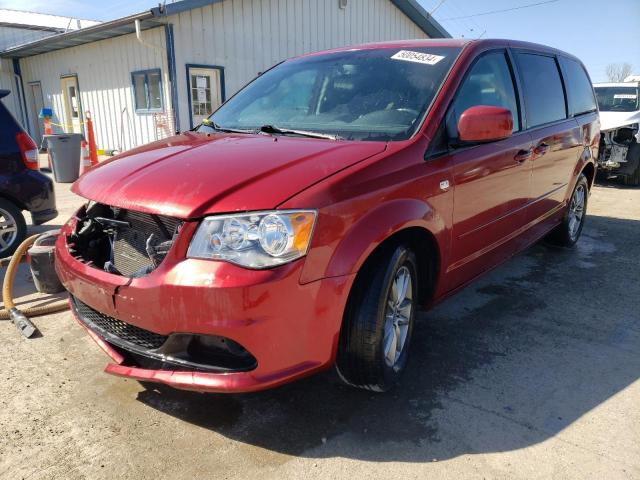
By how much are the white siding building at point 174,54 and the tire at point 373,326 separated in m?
9.46

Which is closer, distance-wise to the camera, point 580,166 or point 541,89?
point 541,89

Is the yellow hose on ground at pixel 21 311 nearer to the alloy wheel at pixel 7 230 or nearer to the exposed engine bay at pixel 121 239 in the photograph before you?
the exposed engine bay at pixel 121 239

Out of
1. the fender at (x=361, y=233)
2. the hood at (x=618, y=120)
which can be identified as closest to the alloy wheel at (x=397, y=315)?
the fender at (x=361, y=233)

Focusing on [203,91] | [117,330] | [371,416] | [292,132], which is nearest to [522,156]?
[292,132]

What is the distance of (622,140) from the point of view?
9.80m

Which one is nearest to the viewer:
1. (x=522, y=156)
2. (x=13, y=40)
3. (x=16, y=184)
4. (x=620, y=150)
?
(x=522, y=156)

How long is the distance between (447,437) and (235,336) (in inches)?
45.1

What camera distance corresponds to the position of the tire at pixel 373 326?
92.6 inches

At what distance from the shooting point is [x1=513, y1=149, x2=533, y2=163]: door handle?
351cm

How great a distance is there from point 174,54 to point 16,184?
22.7 feet

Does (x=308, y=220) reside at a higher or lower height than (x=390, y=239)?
higher

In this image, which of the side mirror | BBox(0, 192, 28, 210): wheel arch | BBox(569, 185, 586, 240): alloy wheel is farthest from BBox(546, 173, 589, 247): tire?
BBox(0, 192, 28, 210): wheel arch

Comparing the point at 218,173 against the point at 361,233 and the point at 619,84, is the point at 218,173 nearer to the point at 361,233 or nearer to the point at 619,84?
the point at 361,233

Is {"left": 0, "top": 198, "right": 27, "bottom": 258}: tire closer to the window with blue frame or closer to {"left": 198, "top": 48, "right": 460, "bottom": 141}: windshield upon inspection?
{"left": 198, "top": 48, "right": 460, "bottom": 141}: windshield
